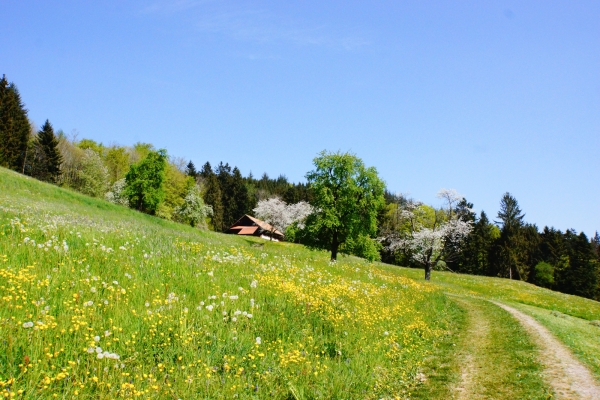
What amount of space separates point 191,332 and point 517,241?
98823 mm

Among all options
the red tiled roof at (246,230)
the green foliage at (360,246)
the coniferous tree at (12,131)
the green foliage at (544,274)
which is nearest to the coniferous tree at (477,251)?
the green foliage at (544,274)

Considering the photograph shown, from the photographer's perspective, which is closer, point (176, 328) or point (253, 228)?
point (176, 328)

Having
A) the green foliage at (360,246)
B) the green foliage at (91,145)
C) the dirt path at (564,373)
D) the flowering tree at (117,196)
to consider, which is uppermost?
the green foliage at (91,145)

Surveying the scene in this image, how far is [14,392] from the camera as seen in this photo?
4.10 meters

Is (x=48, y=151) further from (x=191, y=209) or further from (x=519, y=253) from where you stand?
(x=519, y=253)

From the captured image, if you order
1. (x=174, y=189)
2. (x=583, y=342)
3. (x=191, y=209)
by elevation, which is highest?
(x=174, y=189)

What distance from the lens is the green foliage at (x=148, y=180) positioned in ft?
201

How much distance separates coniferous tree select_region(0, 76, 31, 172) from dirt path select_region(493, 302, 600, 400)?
78.0 metres

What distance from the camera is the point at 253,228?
361ft

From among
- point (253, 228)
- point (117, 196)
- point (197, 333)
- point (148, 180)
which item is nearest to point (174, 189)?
point (117, 196)

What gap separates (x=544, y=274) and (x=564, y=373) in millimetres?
90379

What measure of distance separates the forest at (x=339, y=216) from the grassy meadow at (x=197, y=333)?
20815mm

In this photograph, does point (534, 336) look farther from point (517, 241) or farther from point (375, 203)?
point (517, 241)

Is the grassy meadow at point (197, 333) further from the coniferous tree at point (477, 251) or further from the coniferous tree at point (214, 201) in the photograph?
the coniferous tree at point (214, 201)
